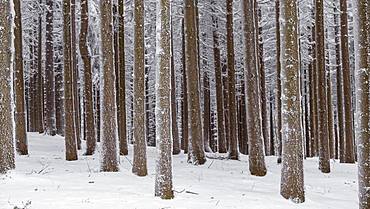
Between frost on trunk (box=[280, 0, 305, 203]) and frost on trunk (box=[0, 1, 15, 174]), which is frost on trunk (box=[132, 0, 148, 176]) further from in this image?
frost on trunk (box=[280, 0, 305, 203])

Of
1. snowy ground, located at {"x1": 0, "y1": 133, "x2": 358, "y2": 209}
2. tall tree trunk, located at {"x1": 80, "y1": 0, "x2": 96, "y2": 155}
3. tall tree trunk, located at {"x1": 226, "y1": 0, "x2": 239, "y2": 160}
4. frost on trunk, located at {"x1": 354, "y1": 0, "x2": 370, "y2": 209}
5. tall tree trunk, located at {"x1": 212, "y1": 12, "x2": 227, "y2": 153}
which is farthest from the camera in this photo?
tall tree trunk, located at {"x1": 212, "y1": 12, "x2": 227, "y2": 153}

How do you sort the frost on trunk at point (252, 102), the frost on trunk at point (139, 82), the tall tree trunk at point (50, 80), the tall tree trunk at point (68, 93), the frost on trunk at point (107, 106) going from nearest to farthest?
the frost on trunk at point (139, 82)
the frost on trunk at point (107, 106)
the frost on trunk at point (252, 102)
the tall tree trunk at point (68, 93)
the tall tree trunk at point (50, 80)

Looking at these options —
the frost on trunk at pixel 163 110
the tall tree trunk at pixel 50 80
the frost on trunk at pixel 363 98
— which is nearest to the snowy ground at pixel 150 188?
the frost on trunk at pixel 163 110

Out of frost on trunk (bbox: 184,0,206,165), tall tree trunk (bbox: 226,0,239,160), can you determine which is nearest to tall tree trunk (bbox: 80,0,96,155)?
frost on trunk (bbox: 184,0,206,165)

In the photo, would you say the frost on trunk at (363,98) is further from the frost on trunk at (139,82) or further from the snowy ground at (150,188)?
the frost on trunk at (139,82)

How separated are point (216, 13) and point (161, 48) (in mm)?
12748

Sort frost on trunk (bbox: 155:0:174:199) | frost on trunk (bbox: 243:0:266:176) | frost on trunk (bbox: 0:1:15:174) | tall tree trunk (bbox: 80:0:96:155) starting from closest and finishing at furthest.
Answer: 1. frost on trunk (bbox: 155:0:174:199)
2. frost on trunk (bbox: 0:1:15:174)
3. frost on trunk (bbox: 243:0:266:176)
4. tall tree trunk (bbox: 80:0:96:155)

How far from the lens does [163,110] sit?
988 centimetres

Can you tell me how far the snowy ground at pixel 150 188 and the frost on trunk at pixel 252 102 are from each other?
1.75 ft

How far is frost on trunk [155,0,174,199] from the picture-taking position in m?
9.87

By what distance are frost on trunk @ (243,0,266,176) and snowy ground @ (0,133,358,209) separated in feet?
1.75

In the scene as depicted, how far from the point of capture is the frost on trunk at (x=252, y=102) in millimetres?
13898

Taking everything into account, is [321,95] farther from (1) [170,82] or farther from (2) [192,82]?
(1) [170,82]

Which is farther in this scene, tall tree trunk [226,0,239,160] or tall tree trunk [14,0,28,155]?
tall tree trunk [226,0,239,160]
